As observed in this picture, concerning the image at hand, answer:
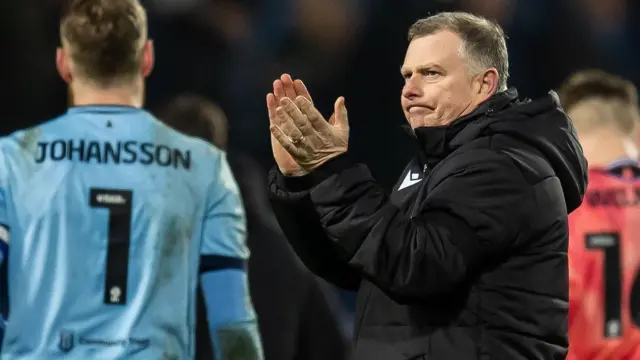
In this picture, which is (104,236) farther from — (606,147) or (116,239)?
(606,147)

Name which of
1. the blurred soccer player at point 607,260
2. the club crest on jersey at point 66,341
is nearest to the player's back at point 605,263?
the blurred soccer player at point 607,260

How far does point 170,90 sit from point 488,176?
3.67 m

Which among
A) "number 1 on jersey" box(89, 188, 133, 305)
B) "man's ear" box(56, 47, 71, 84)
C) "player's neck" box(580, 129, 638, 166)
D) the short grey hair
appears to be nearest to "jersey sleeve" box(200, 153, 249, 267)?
"number 1 on jersey" box(89, 188, 133, 305)

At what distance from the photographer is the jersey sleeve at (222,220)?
266 centimetres

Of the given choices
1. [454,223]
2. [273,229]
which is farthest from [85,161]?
[273,229]

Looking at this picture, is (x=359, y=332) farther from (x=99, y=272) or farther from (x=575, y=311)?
(x=575, y=311)

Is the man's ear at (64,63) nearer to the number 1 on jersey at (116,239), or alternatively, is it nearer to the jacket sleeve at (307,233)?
the number 1 on jersey at (116,239)

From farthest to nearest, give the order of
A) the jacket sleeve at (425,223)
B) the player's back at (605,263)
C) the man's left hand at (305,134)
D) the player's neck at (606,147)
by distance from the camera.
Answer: the player's neck at (606,147)
the player's back at (605,263)
the man's left hand at (305,134)
the jacket sleeve at (425,223)

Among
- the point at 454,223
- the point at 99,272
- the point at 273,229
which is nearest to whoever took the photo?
the point at 454,223

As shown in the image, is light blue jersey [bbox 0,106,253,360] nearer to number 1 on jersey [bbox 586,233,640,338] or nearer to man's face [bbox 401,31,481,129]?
man's face [bbox 401,31,481,129]

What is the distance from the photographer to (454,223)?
1738 millimetres

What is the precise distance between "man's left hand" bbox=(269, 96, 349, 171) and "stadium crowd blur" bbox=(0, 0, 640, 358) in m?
3.25

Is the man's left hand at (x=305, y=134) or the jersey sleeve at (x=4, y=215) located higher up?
the man's left hand at (x=305, y=134)

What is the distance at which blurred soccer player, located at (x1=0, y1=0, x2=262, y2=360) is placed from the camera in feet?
8.19
